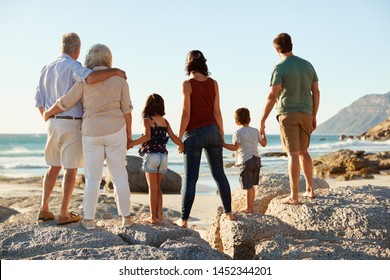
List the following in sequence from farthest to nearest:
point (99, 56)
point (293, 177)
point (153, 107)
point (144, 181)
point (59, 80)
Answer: point (144, 181) → point (293, 177) → point (153, 107) → point (59, 80) → point (99, 56)

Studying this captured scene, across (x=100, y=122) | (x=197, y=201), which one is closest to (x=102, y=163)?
(x=100, y=122)

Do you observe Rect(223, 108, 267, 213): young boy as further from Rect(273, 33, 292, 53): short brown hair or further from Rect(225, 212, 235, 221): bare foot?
Rect(273, 33, 292, 53): short brown hair

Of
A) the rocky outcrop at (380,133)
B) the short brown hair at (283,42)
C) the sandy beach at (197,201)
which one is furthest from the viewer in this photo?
the rocky outcrop at (380,133)

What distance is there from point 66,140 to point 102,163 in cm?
44

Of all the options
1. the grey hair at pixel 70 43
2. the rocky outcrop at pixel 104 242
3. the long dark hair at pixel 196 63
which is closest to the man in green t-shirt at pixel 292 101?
the long dark hair at pixel 196 63

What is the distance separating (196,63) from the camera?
5.38 m

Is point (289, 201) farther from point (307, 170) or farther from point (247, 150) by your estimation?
point (247, 150)

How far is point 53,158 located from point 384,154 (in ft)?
62.4

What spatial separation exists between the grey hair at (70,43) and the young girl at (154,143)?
953 mm

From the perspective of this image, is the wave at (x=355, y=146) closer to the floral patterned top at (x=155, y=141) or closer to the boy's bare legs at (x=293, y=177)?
the boy's bare legs at (x=293, y=177)

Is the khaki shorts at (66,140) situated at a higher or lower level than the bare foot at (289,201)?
higher

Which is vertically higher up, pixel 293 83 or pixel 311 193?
pixel 293 83

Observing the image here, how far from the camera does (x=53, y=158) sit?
5254 mm

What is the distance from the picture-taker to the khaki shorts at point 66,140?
5.07 metres
